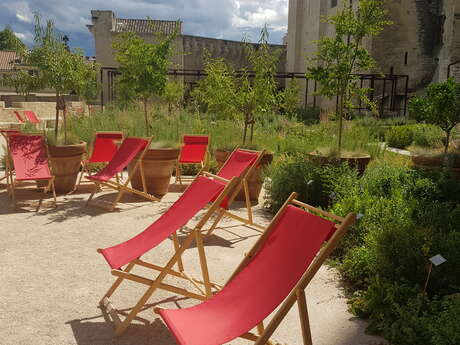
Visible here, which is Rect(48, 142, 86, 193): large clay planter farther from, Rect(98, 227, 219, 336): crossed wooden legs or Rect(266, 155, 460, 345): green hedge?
Rect(266, 155, 460, 345): green hedge

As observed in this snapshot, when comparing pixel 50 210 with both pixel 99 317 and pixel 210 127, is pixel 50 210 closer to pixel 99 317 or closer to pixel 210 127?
pixel 99 317

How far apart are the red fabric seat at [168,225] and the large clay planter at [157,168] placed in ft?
8.82

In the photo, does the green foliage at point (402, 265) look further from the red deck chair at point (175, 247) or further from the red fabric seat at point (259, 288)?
the red deck chair at point (175, 247)

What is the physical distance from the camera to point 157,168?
5883mm

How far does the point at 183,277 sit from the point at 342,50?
4.26 m

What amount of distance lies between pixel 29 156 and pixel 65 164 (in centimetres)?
46

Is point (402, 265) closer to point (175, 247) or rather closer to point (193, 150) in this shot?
point (175, 247)

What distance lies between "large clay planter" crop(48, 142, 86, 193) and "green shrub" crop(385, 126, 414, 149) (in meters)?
8.50

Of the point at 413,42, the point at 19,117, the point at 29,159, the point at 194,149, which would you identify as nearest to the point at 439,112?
the point at 194,149

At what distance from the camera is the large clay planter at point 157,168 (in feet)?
19.1

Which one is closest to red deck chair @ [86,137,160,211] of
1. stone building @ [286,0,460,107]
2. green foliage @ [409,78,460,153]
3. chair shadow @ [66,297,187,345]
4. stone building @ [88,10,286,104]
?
chair shadow @ [66,297,187,345]

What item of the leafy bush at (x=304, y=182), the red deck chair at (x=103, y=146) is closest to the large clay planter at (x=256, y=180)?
the leafy bush at (x=304, y=182)

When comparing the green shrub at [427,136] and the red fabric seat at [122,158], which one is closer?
the red fabric seat at [122,158]

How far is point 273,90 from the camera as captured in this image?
6422 millimetres
